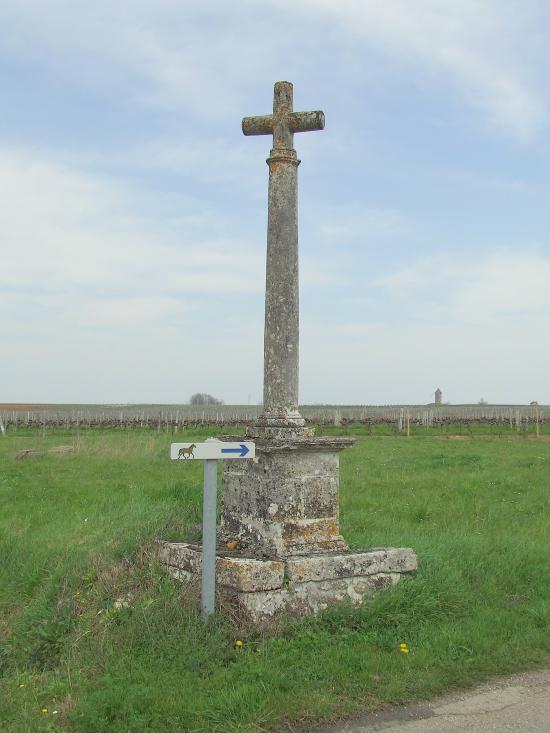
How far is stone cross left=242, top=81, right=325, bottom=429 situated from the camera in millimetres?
5977

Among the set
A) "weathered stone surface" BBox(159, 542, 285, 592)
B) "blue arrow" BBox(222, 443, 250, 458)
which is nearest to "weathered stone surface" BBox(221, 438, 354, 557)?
"weathered stone surface" BBox(159, 542, 285, 592)

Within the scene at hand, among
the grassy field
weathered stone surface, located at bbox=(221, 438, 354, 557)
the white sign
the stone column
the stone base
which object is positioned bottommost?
the grassy field

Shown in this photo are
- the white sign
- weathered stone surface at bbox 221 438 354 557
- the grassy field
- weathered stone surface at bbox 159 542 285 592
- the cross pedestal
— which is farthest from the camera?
weathered stone surface at bbox 221 438 354 557

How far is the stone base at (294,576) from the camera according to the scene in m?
5.08

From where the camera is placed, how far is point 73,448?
19594 mm

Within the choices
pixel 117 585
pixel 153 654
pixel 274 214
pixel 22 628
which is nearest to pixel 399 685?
pixel 153 654

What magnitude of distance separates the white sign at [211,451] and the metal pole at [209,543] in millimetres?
78

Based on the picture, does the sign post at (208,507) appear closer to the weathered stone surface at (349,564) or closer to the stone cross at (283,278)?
the weathered stone surface at (349,564)

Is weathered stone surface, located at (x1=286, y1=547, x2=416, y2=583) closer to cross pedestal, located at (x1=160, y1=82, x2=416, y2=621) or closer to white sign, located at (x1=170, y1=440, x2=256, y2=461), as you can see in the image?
cross pedestal, located at (x1=160, y1=82, x2=416, y2=621)

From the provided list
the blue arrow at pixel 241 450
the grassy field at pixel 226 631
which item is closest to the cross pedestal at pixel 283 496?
the grassy field at pixel 226 631

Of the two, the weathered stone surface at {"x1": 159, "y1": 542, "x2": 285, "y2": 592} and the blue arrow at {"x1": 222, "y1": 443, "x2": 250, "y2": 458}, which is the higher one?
the blue arrow at {"x1": 222, "y1": 443, "x2": 250, "y2": 458}

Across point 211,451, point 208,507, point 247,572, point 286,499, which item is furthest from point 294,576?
point 211,451

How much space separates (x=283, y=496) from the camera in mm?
5613

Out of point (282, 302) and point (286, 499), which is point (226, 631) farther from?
point (282, 302)
